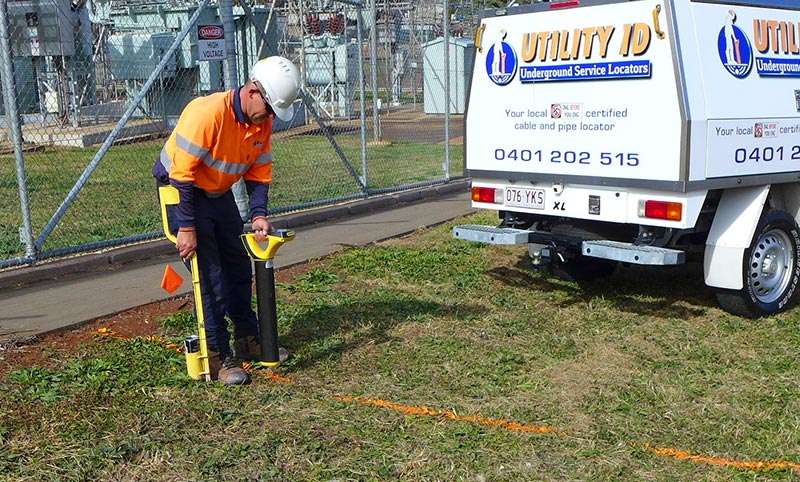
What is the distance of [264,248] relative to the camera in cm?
527

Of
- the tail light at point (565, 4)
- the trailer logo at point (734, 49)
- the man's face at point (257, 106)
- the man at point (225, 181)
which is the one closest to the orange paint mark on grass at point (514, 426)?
the man at point (225, 181)

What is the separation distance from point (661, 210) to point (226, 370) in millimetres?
3194

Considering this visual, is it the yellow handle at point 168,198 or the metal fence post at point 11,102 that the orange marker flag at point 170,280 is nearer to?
the yellow handle at point 168,198

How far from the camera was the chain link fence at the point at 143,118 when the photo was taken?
8.95 meters

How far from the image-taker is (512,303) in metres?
7.16

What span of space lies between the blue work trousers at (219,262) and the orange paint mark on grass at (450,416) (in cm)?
88

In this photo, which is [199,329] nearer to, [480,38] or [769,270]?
[480,38]

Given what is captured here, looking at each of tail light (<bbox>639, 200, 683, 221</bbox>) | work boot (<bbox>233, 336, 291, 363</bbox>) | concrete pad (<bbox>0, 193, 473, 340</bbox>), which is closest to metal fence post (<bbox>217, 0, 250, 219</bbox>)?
concrete pad (<bbox>0, 193, 473, 340</bbox>)

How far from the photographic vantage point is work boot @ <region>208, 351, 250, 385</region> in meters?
5.20

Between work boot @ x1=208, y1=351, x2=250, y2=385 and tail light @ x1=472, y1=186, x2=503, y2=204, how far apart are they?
9.40ft

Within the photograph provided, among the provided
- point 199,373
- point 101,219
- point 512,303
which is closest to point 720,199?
point 512,303

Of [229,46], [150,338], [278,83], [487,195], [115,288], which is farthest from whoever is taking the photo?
[229,46]

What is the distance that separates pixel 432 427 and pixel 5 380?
2615 mm

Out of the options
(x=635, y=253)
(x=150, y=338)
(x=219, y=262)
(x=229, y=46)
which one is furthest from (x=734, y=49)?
(x=229, y=46)
